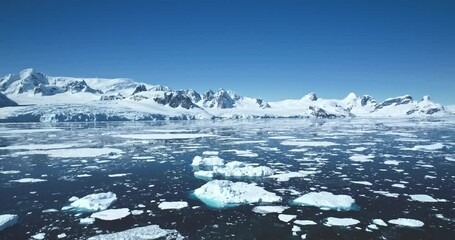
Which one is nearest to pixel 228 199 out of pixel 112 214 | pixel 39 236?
pixel 112 214

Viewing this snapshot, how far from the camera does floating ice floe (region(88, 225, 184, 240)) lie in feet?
24.3

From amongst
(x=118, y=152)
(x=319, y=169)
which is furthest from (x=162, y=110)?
(x=319, y=169)

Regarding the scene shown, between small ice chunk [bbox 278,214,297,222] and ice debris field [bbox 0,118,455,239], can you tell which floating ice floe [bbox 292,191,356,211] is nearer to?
ice debris field [bbox 0,118,455,239]

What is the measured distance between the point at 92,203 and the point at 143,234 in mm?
2986

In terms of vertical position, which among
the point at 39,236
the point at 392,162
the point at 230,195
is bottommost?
the point at 39,236

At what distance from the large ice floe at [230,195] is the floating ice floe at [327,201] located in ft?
2.50

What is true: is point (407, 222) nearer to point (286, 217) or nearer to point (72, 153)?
point (286, 217)

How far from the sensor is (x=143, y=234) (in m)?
7.61

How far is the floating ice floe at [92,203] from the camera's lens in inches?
377

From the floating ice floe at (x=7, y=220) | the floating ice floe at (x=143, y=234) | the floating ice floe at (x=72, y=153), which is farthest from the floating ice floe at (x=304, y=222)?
the floating ice floe at (x=72, y=153)

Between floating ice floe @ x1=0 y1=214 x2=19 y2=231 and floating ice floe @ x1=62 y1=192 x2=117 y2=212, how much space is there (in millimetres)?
1330

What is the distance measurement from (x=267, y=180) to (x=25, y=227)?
327 inches

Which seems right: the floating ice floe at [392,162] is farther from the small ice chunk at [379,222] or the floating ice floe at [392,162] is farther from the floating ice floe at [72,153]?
the floating ice floe at [72,153]

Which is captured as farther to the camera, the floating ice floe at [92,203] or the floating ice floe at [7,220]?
the floating ice floe at [92,203]
